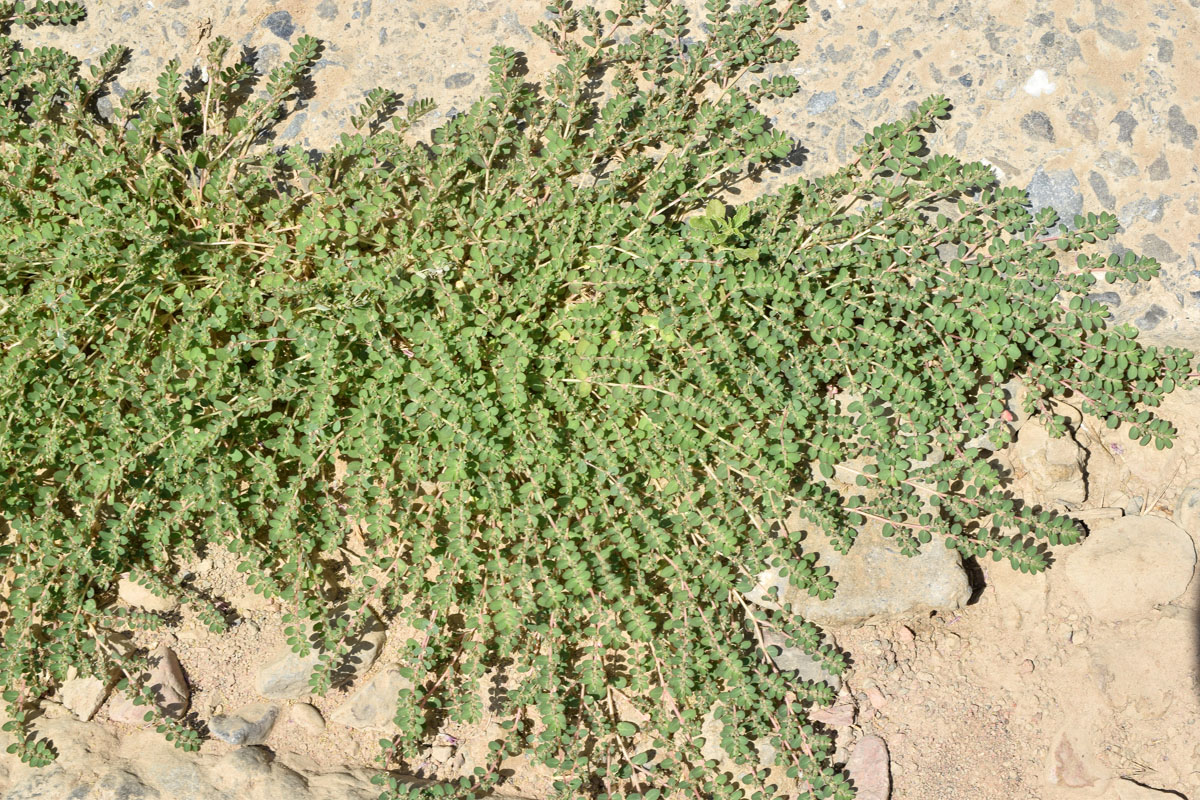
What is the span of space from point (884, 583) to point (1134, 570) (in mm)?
1089

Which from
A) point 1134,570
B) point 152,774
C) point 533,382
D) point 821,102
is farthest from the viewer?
point 821,102

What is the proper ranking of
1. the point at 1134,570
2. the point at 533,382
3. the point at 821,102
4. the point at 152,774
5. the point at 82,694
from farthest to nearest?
the point at 821,102 < the point at 1134,570 < the point at 82,694 < the point at 152,774 < the point at 533,382

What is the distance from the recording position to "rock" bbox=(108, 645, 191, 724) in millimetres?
4070

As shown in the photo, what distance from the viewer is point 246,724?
4.06m

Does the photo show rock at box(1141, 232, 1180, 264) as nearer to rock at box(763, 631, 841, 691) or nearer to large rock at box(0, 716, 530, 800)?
rock at box(763, 631, 841, 691)

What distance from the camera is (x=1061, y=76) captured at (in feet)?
13.9

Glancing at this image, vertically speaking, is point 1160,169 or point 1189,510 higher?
point 1160,169

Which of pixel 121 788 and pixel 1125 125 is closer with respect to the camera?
pixel 121 788

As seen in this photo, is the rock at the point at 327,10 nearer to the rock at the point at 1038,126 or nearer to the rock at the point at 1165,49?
the rock at the point at 1038,126

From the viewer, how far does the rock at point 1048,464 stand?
4.16 meters

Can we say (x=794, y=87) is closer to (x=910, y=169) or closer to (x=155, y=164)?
(x=910, y=169)

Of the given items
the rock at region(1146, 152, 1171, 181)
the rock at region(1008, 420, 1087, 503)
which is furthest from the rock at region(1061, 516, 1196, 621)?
the rock at region(1146, 152, 1171, 181)

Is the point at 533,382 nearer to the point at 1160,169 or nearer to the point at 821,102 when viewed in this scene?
the point at 821,102

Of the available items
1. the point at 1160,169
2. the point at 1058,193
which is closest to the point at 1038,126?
the point at 1058,193
